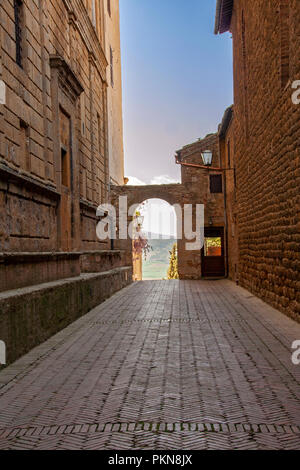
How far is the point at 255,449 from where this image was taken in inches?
127

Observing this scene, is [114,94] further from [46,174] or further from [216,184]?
[46,174]

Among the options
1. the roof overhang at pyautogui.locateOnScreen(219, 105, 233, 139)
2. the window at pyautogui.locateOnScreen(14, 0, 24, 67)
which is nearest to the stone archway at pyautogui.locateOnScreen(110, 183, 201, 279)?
the roof overhang at pyautogui.locateOnScreen(219, 105, 233, 139)

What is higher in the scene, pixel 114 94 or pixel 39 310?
pixel 114 94

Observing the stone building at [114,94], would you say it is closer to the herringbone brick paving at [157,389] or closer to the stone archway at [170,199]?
the stone archway at [170,199]

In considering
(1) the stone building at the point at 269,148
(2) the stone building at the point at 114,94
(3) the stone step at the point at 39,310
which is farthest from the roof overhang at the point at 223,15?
(3) the stone step at the point at 39,310

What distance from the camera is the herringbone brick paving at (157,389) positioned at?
11.4ft

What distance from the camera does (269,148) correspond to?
427 inches

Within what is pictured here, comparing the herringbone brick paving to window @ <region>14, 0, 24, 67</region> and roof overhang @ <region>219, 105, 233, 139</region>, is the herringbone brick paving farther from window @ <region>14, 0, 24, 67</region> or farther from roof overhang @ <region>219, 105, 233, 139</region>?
roof overhang @ <region>219, 105, 233, 139</region>

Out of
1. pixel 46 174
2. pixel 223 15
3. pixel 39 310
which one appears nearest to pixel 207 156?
pixel 223 15

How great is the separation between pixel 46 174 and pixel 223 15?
1000 cm

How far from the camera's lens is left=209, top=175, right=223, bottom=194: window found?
23.1 m

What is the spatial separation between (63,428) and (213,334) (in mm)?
4231

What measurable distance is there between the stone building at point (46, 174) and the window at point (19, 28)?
2 cm

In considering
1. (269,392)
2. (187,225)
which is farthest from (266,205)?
(187,225)
